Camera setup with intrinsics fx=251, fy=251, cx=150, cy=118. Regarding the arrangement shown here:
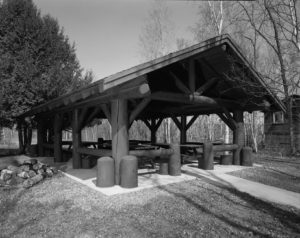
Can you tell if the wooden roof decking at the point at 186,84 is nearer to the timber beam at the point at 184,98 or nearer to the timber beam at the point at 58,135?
the timber beam at the point at 184,98

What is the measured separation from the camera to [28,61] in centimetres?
1345

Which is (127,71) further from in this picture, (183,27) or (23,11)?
(183,27)

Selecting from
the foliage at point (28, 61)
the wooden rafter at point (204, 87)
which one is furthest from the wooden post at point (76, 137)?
the foliage at point (28, 61)

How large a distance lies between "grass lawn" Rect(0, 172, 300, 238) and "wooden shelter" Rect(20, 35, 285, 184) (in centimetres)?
142

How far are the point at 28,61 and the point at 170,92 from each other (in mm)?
9638

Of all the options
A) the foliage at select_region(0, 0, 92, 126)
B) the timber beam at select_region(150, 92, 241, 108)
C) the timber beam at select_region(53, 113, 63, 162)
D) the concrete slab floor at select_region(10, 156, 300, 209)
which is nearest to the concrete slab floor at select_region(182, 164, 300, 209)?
the concrete slab floor at select_region(10, 156, 300, 209)

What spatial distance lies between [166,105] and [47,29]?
9008mm

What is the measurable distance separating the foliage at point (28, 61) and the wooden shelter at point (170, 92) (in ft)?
7.05

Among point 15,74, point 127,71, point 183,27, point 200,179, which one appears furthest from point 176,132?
point 127,71

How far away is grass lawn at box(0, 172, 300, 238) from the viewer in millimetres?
3777

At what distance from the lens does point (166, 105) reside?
444 inches

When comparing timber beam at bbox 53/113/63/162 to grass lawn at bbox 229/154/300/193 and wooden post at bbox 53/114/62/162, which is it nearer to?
wooden post at bbox 53/114/62/162

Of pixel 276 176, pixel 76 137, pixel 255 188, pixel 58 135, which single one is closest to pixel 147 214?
pixel 255 188

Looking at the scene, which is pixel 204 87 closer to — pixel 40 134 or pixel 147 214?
pixel 147 214
